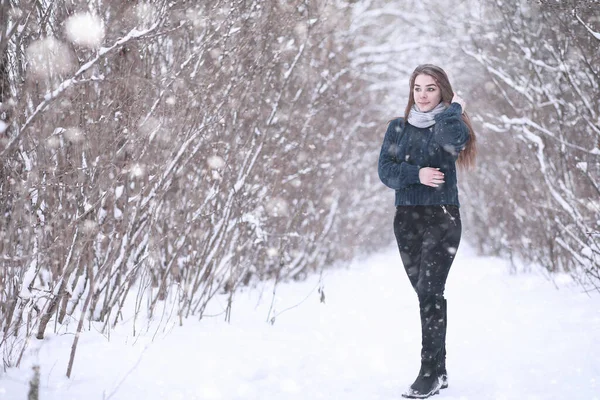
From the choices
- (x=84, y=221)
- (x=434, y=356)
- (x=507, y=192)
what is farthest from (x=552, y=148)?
(x=84, y=221)

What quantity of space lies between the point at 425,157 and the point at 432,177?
8.3 inches

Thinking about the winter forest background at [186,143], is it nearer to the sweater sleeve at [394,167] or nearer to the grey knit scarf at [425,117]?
the sweater sleeve at [394,167]

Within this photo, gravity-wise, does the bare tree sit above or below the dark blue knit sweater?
above

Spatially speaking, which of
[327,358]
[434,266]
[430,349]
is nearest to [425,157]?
[434,266]

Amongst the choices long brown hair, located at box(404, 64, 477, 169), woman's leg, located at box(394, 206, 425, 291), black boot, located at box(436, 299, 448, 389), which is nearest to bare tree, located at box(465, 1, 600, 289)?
long brown hair, located at box(404, 64, 477, 169)

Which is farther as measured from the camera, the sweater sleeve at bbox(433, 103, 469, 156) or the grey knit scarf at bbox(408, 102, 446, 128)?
the grey knit scarf at bbox(408, 102, 446, 128)

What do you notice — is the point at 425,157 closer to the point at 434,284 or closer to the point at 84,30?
the point at 434,284

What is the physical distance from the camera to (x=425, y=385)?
2963 millimetres

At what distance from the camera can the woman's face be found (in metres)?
3.21

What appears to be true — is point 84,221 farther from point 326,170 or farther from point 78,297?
point 326,170

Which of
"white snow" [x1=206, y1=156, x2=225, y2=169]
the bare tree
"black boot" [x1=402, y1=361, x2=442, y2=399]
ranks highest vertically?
the bare tree

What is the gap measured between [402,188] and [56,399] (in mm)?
1907

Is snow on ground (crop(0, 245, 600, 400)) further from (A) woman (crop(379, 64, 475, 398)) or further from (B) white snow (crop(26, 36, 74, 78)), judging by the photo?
(B) white snow (crop(26, 36, 74, 78))

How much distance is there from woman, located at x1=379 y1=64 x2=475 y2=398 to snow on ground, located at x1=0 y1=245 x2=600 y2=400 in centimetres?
33
